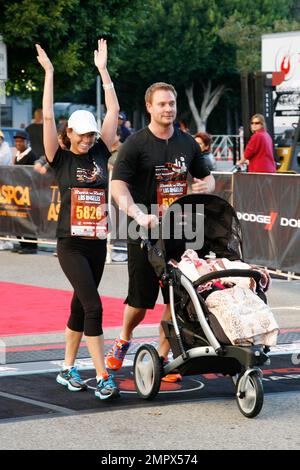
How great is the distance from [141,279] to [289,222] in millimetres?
5419

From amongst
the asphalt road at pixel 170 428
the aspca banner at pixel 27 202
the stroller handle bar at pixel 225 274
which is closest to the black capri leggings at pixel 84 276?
the asphalt road at pixel 170 428

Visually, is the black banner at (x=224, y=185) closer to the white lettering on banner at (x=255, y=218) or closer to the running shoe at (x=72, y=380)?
the white lettering on banner at (x=255, y=218)

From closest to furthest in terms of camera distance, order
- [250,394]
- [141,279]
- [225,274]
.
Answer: [250,394]
[225,274]
[141,279]

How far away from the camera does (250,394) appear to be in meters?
6.95

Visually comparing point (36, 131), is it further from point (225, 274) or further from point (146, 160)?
point (225, 274)

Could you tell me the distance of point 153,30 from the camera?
197 feet

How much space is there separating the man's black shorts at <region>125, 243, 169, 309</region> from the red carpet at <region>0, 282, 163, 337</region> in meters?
2.58

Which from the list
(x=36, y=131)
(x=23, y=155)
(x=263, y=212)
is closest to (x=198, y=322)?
(x=263, y=212)

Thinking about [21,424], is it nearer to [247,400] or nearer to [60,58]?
[247,400]

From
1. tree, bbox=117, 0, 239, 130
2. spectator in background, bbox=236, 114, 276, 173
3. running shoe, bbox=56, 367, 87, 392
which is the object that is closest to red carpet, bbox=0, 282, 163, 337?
running shoe, bbox=56, 367, 87, 392

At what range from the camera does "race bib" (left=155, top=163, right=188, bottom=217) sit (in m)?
7.86

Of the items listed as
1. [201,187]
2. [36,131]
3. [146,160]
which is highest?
[36,131]

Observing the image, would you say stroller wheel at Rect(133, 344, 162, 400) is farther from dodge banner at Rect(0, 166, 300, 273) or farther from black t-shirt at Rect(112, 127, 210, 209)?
dodge banner at Rect(0, 166, 300, 273)

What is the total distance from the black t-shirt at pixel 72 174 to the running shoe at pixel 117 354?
3.34ft
